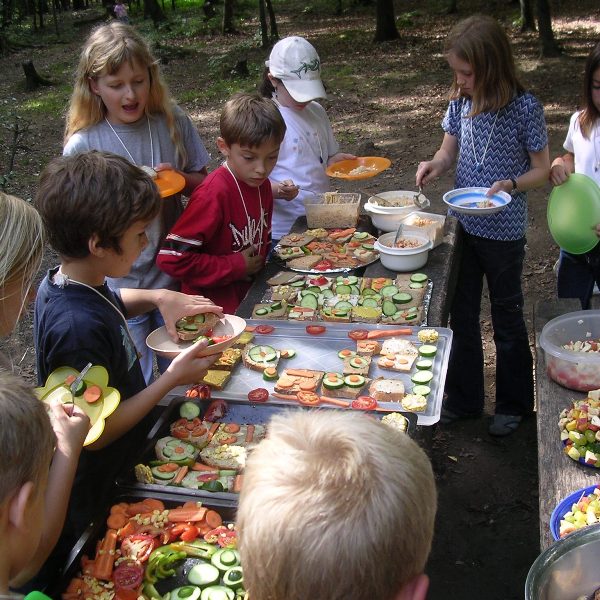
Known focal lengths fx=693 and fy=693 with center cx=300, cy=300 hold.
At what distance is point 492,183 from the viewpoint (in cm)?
357

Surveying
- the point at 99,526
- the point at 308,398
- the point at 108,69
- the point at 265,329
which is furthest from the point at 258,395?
the point at 108,69

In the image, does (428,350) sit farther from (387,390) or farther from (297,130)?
(297,130)

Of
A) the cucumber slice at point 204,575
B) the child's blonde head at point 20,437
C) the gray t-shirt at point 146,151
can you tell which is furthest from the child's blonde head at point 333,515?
the gray t-shirt at point 146,151

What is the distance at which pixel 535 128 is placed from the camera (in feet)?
11.2

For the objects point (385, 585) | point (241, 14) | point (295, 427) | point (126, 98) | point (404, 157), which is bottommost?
point (404, 157)

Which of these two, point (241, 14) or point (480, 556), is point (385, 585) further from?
point (241, 14)

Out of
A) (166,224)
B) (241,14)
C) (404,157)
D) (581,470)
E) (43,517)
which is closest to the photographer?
(43,517)

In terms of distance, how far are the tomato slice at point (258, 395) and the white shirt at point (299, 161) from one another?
1.64 metres

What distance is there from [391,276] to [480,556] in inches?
54.4

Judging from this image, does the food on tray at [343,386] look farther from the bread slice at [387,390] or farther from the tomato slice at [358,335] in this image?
the tomato slice at [358,335]

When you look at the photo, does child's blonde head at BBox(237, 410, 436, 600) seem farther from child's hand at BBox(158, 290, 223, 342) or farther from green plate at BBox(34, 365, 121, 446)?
child's hand at BBox(158, 290, 223, 342)

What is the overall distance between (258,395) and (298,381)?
0.18 meters

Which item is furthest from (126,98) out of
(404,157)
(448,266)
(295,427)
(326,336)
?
(404,157)

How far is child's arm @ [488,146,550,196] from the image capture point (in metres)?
3.39
